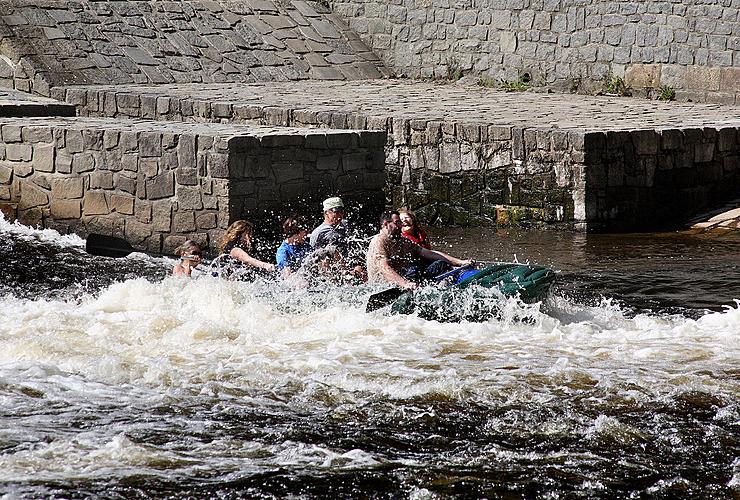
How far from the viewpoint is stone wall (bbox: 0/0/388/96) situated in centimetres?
1405

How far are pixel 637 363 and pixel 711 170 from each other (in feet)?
17.0

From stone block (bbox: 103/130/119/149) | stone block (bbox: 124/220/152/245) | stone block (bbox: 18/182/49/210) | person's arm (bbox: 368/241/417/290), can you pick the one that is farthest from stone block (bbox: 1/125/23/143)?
person's arm (bbox: 368/241/417/290)

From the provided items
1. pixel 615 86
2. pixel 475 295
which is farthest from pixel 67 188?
pixel 615 86

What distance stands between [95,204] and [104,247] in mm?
A: 628

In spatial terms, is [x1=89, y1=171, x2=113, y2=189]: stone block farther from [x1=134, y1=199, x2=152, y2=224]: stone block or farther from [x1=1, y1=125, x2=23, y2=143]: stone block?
[x1=1, y1=125, x2=23, y2=143]: stone block

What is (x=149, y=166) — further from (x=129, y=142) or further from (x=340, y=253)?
(x=340, y=253)

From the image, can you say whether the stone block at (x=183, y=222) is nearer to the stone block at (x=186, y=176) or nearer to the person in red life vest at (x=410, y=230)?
the stone block at (x=186, y=176)

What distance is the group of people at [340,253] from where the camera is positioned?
304 inches

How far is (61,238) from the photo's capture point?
10.1 meters

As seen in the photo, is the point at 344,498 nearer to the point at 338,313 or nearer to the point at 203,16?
the point at 338,313

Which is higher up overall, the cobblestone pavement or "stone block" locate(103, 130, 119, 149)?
the cobblestone pavement

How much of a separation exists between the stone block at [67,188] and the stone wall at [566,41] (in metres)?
6.96

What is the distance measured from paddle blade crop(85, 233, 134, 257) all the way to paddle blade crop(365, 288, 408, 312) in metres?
2.90

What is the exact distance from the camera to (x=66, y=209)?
10.2 meters
